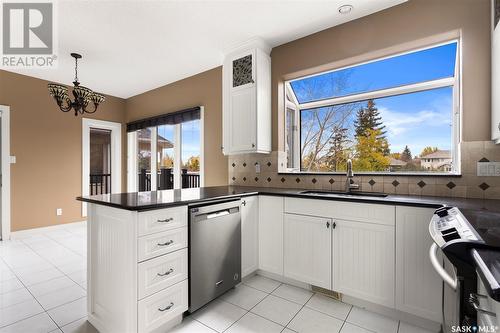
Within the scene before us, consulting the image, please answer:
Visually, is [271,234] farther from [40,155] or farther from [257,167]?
[40,155]

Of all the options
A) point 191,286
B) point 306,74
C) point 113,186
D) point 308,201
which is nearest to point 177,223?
point 191,286

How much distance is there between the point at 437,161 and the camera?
2217 mm

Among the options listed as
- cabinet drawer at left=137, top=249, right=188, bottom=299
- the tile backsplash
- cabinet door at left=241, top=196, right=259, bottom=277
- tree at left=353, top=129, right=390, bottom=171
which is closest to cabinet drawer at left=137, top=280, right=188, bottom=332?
cabinet drawer at left=137, top=249, right=188, bottom=299

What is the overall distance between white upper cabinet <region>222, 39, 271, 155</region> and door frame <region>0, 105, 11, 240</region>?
345 cm

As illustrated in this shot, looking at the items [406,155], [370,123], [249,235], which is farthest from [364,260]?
[370,123]

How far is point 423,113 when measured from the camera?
229cm

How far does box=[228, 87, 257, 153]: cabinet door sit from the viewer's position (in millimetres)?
2859

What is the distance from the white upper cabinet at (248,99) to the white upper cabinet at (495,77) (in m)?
1.97

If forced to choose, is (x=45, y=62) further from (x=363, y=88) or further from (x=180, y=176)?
(x=363, y=88)

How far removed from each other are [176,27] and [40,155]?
336cm

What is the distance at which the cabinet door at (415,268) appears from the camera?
1.63m

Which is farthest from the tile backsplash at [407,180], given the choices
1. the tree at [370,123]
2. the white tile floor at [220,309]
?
the white tile floor at [220,309]

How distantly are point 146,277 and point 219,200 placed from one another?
0.75 m

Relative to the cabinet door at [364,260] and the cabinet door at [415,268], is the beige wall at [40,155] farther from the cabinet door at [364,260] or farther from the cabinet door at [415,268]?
the cabinet door at [415,268]
